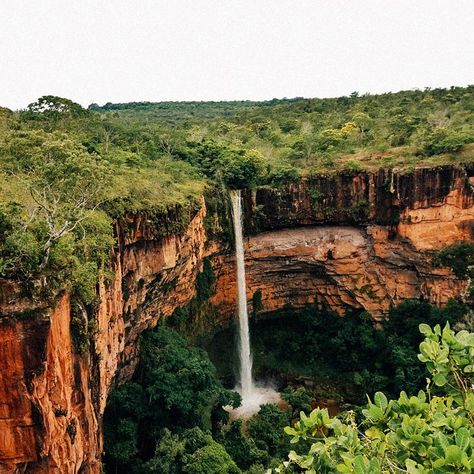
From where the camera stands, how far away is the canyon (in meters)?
10.7

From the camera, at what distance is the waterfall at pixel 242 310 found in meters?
20.6

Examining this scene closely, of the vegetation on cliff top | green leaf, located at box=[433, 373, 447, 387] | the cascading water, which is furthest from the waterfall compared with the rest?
green leaf, located at box=[433, 373, 447, 387]

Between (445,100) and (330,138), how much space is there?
1243 cm

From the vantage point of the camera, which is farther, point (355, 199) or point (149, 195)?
point (355, 199)

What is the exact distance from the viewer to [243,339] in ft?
70.7

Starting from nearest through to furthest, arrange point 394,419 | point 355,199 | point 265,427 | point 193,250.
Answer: point 394,419 → point 265,427 → point 193,250 → point 355,199

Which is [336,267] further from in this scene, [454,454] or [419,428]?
[454,454]

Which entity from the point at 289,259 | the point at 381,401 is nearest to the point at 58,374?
the point at 381,401

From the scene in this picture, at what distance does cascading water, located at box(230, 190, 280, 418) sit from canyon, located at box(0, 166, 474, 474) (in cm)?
45

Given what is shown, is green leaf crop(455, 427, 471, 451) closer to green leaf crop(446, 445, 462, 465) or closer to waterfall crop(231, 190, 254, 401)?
green leaf crop(446, 445, 462, 465)

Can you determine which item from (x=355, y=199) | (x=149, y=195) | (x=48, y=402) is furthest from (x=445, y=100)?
(x=48, y=402)

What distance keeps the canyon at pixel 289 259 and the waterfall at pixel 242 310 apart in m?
0.42

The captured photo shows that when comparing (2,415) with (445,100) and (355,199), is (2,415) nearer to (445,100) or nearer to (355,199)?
(355,199)

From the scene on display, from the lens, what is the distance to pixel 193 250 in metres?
17.3
